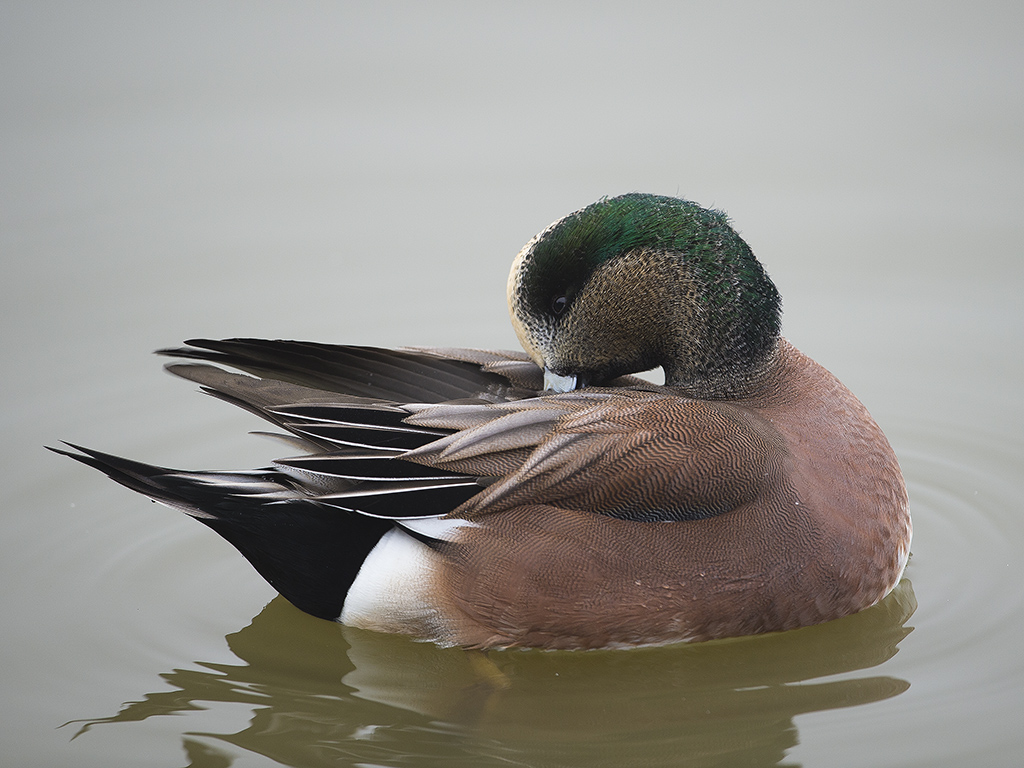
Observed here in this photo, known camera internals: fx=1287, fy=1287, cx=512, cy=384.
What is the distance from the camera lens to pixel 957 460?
16.5 feet

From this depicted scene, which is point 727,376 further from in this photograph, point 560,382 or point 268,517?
point 268,517

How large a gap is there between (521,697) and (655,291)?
4.41ft

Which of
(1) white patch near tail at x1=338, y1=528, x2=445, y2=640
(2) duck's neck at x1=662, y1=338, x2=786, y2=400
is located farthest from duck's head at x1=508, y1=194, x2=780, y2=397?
(1) white patch near tail at x1=338, y1=528, x2=445, y2=640

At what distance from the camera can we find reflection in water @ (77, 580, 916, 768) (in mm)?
3674

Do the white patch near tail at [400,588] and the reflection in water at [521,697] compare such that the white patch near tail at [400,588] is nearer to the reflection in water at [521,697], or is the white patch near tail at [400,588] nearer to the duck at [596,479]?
the duck at [596,479]

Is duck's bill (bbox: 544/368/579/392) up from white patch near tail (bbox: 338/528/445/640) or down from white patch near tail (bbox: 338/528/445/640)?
up

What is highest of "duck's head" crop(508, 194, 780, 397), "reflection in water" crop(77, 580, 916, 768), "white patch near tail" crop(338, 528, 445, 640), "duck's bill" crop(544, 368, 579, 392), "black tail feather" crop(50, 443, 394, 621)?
"duck's head" crop(508, 194, 780, 397)

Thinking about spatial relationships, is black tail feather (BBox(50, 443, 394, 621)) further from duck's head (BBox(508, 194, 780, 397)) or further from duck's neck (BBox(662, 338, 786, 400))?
duck's neck (BBox(662, 338, 786, 400))

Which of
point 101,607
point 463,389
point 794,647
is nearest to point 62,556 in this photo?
point 101,607

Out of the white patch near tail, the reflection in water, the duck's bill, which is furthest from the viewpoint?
the duck's bill

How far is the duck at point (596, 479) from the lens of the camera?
149 inches

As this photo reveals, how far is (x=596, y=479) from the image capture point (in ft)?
12.4

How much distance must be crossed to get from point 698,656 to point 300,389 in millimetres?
1523

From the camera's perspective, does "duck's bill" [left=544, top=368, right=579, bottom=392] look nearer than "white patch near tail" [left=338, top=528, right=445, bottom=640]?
No
